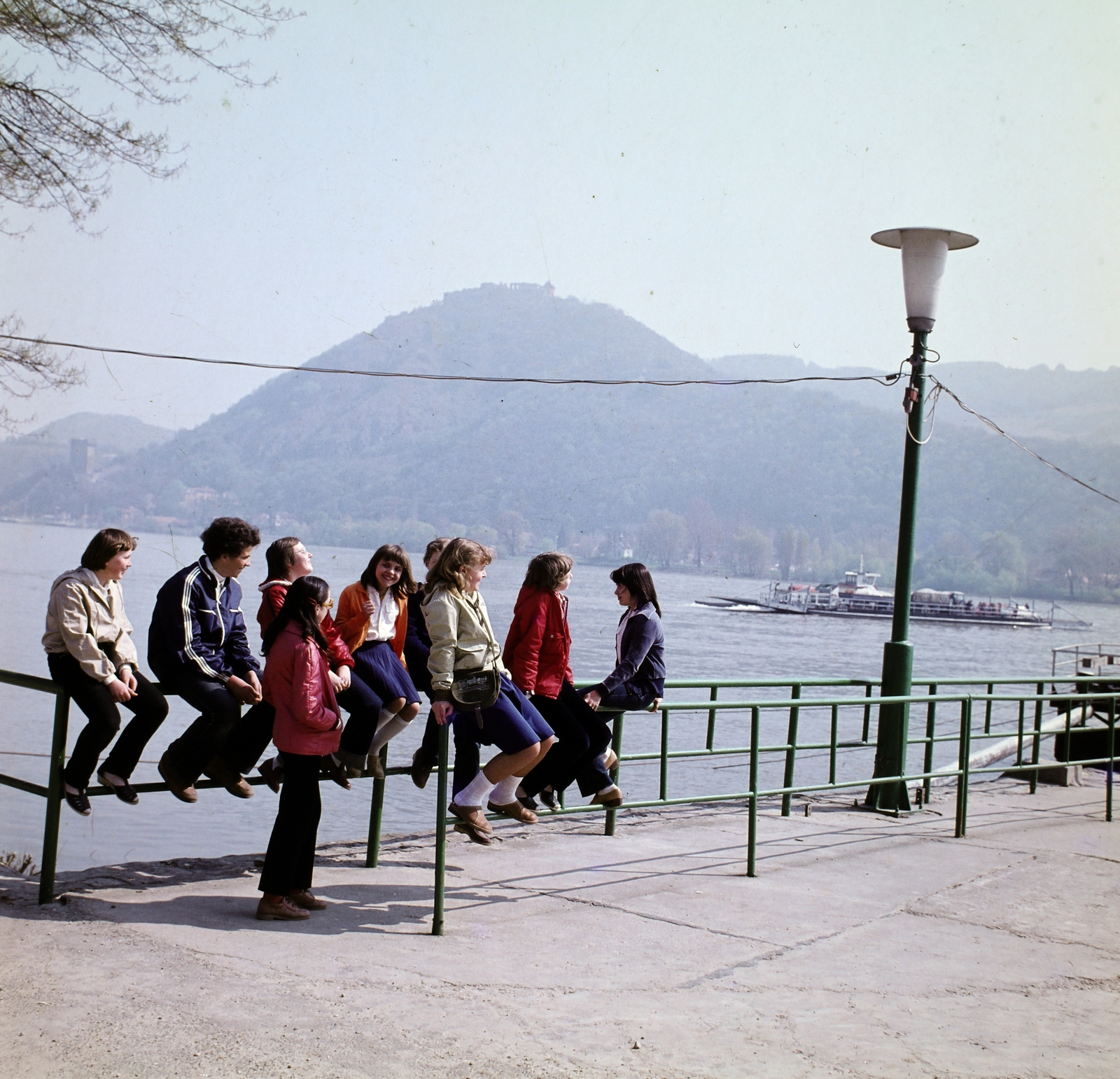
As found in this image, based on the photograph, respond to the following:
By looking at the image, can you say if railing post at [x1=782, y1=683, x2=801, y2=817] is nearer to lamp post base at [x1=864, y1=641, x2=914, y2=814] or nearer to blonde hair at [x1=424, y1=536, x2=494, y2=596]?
lamp post base at [x1=864, y1=641, x2=914, y2=814]

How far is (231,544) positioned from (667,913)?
253 cm

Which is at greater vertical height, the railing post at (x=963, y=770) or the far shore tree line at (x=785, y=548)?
the far shore tree line at (x=785, y=548)

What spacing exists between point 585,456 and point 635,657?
164 meters

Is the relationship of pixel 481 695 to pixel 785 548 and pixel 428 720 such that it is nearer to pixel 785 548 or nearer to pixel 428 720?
pixel 428 720

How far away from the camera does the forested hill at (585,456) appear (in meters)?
145

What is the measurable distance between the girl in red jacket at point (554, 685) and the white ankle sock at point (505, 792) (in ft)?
0.87

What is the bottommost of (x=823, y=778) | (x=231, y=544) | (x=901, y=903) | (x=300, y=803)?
(x=823, y=778)

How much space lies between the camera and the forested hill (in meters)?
145

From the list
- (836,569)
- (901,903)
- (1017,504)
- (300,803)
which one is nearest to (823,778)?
(901,903)

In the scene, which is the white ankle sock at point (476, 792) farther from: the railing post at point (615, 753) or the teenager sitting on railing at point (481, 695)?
the railing post at point (615, 753)

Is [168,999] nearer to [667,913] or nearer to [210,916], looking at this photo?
[210,916]

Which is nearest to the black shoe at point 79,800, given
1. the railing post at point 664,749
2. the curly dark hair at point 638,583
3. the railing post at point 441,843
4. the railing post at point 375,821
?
the railing post at point 375,821

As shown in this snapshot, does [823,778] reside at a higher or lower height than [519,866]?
lower

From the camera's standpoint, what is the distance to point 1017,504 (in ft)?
492
